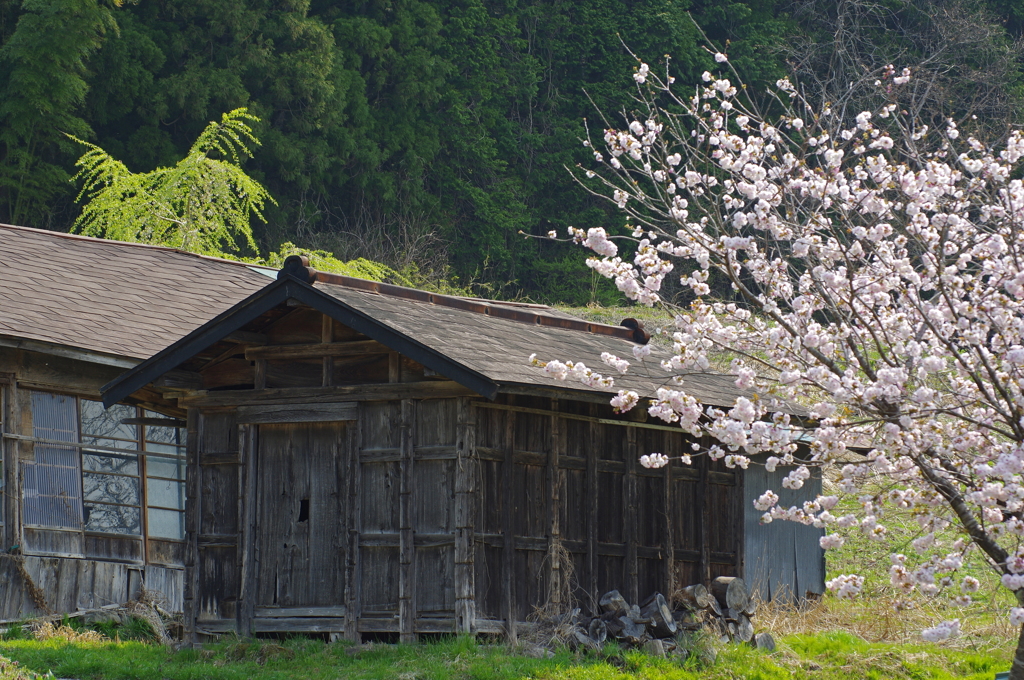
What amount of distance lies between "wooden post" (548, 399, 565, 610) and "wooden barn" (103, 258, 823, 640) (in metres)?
0.02

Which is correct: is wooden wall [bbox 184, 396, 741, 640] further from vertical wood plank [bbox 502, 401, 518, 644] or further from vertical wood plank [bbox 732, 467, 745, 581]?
vertical wood plank [bbox 732, 467, 745, 581]

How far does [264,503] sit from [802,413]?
20.9 feet

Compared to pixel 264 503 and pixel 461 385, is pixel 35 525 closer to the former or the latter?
pixel 264 503

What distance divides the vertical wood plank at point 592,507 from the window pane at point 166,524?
633 cm

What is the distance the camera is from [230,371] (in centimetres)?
1318

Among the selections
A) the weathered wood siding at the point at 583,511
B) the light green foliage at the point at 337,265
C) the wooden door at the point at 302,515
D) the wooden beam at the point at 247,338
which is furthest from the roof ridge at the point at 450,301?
the light green foliage at the point at 337,265

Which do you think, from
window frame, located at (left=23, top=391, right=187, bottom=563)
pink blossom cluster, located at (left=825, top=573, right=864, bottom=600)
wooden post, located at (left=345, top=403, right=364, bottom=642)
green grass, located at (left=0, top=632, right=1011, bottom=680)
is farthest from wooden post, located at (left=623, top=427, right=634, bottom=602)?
window frame, located at (left=23, top=391, right=187, bottom=563)

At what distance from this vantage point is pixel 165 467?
16047 mm

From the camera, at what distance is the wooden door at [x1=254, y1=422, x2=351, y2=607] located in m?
12.1

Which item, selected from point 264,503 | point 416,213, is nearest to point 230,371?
point 264,503

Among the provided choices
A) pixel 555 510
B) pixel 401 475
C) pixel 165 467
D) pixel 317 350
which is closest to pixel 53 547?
pixel 165 467

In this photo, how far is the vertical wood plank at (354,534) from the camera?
11711 mm

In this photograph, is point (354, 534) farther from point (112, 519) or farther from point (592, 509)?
point (112, 519)

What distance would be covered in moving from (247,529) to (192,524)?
0.87 m
